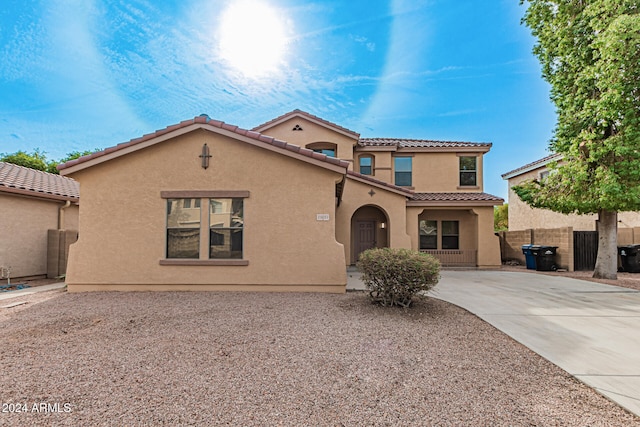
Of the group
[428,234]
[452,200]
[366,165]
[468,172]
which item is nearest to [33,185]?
[366,165]

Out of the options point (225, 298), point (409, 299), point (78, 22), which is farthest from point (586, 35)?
point (78, 22)

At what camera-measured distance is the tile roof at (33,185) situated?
1042 cm

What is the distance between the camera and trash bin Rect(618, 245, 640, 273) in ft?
45.0

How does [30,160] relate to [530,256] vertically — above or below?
above

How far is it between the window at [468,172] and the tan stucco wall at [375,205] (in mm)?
5049

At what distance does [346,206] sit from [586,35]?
10.8 m

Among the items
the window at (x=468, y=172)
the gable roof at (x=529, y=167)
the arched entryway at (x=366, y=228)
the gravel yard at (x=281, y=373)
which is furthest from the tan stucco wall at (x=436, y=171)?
the gravel yard at (x=281, y=373)

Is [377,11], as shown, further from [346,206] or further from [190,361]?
[190,361]

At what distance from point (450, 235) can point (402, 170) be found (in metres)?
4.38

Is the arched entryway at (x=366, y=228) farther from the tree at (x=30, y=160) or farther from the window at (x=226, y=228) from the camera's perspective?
the tree at (x=30, y=160)

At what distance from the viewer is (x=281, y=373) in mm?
3623

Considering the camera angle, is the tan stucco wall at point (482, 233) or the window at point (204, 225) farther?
the tan stucco wall at point (482, 233)

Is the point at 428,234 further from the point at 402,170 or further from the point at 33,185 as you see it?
the point at 33,185

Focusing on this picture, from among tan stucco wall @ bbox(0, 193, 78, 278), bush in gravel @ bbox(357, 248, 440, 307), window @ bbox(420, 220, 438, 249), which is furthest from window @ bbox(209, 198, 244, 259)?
window @ bbox(420, 220, 438, 249)
